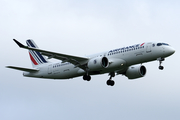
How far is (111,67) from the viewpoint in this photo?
1884 inches

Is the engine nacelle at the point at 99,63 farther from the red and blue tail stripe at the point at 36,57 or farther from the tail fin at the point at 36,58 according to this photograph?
the red and blue tail stripe at the point at 36,57

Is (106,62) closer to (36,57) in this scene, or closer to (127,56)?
(127,56)

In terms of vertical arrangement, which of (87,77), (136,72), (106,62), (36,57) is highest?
(36,57)

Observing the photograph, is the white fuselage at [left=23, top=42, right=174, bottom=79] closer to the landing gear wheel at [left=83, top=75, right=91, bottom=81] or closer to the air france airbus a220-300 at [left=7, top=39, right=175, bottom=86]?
the air france airbus a220-300 at [left=7, top=39, right=175, bottom=86]

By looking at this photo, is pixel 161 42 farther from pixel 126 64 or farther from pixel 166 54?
pixel 126 64

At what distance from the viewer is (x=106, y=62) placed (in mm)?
47594

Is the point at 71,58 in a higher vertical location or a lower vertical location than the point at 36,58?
lower

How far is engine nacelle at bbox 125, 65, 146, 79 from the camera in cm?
5269

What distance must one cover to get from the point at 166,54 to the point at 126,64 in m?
5.03

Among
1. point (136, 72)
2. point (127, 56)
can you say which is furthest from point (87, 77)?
point (136, 72)

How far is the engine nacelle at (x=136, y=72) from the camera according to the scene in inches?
2074

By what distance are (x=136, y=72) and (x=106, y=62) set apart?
6829 millimetres

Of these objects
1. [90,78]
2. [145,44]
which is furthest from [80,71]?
[145,44]

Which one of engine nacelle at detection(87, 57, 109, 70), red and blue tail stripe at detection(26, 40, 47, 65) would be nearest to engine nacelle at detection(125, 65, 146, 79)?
engine nacelle at detection(87, 57, 109, 70)
